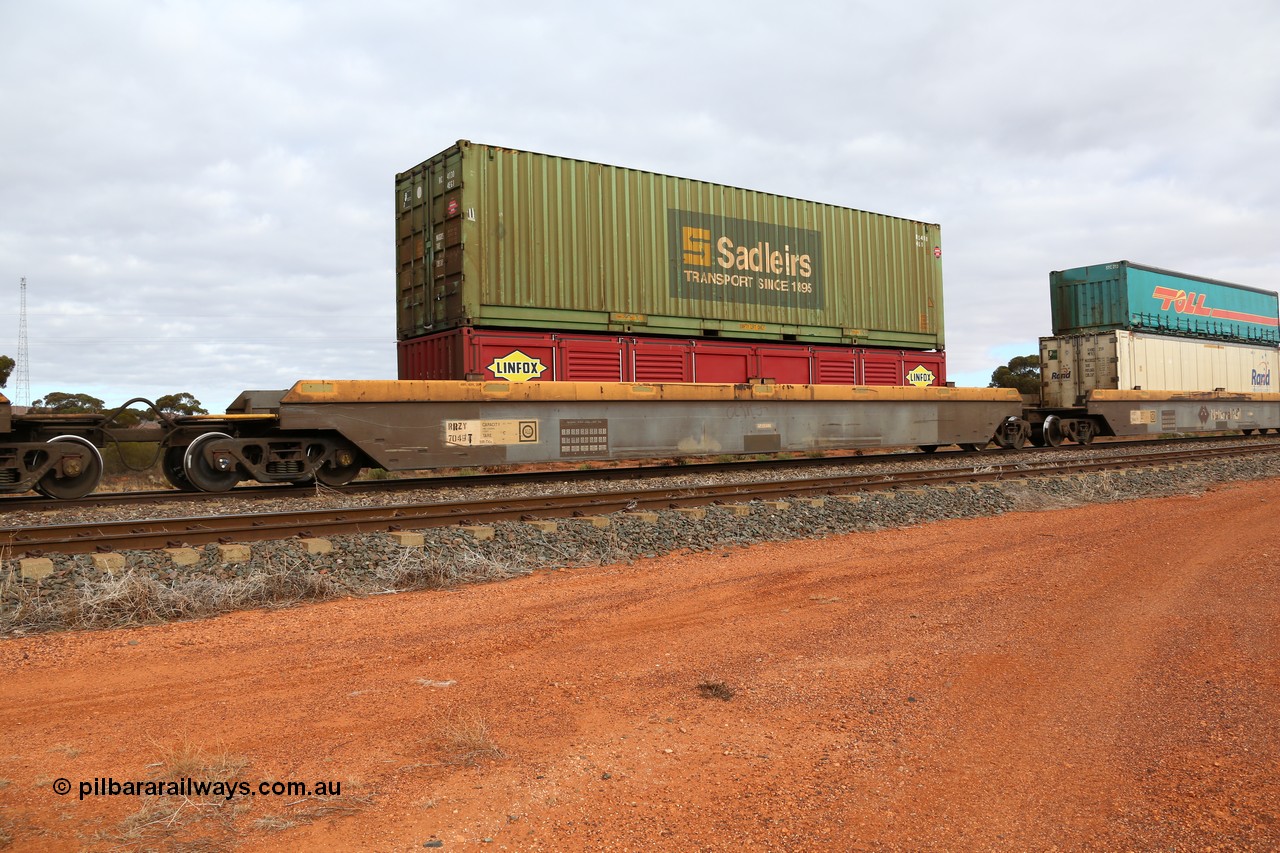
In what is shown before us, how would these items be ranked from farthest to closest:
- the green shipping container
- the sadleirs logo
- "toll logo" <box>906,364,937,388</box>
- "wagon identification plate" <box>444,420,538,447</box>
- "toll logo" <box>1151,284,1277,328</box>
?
"toll logo" <box>1151,284,1277,328</box>, "toll logo" <box>906,364,937,388</box>, the sadleirs logo, the green shipping container, "wagon identification plate" <box>444,420,538,447</box>

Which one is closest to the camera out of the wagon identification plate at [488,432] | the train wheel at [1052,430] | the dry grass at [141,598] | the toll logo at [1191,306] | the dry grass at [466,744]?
the dry grass at [466,744]

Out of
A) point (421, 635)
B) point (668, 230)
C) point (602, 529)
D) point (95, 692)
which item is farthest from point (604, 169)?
point (95, 692)

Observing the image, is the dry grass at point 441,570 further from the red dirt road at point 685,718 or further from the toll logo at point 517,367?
the toll logo at point 517,367

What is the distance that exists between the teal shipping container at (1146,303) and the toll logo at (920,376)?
707cm

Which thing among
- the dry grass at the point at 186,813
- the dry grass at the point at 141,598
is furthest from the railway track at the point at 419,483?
the dry grass at the point at 186,813

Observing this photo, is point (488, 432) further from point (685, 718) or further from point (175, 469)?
point (685, 718)

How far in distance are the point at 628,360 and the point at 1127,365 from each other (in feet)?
44.9

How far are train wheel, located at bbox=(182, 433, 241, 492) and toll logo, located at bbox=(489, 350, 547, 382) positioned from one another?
3339mm

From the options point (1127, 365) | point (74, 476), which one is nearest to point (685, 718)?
point (74, 476)

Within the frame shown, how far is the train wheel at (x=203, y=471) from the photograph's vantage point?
8508mm

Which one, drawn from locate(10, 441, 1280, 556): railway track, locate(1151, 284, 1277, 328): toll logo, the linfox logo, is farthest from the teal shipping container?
locate(10, 441, 1280, 556): railway track

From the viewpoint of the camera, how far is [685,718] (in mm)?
3217

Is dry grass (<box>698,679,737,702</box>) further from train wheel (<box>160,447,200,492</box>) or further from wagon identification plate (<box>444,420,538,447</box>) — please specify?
train wheel (<box>160,447,200,492</box>)

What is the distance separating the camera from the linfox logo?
12.4m
